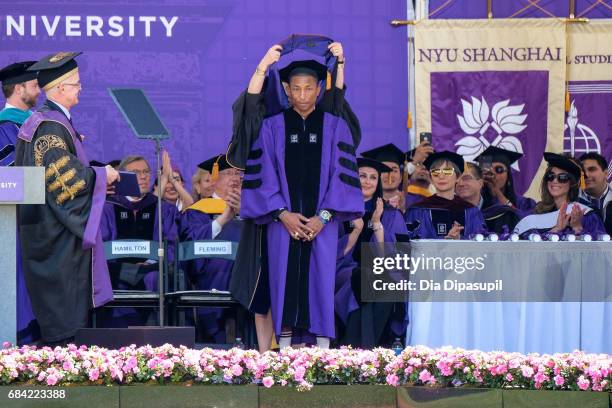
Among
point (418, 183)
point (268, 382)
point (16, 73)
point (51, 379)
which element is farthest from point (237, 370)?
point (418, 183)

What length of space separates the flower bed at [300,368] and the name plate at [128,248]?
106 inches

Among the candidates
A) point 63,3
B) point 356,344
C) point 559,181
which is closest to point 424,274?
point 356,344

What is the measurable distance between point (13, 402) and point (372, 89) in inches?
201

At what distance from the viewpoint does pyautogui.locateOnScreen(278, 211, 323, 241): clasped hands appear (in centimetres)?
782

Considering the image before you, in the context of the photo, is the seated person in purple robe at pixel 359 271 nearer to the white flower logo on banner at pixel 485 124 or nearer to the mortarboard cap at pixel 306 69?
the white flower logo on banner at pixel 485 124

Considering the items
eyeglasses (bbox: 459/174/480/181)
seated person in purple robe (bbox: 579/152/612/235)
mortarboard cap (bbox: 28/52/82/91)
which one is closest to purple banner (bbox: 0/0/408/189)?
eyeglasses (bbox: 459/174/480/181)

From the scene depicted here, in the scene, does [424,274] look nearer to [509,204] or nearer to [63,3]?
[509,204]

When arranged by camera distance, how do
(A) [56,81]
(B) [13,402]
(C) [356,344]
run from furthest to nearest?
(C) [356,344]
(A) [56,81]
(B) [13,402]

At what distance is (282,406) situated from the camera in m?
6.26

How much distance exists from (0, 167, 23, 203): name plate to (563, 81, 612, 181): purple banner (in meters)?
5.35

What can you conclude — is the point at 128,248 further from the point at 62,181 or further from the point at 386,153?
the point at 386,153

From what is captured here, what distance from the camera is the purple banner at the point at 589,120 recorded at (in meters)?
10.6

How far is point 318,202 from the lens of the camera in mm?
7965

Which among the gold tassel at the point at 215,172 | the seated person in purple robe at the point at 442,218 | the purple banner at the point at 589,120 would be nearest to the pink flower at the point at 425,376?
the seated person in purple robe at the point at 442,218
